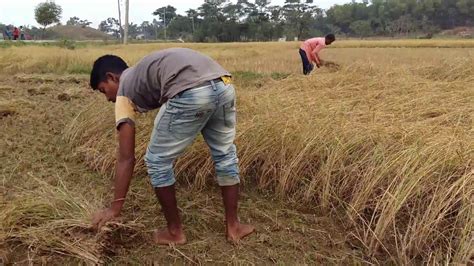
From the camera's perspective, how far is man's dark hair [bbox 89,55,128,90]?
2.23m

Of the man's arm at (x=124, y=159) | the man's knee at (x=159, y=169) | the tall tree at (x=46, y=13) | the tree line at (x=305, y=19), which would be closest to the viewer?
the man's arm at (x=124, y=159)

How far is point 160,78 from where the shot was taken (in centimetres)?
214

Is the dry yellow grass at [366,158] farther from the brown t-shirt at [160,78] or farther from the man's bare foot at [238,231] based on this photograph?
the brown t-shirt at [160,78]

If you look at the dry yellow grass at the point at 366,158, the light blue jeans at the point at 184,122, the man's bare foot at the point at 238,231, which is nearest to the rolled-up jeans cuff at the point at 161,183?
the light blue jeans at the point at 184,122

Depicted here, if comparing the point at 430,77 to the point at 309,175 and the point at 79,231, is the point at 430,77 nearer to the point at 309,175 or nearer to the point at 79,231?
the point at 309,175

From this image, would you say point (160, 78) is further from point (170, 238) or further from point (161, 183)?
point (170, 238)

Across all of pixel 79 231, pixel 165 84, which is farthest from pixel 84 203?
pixel 165 84

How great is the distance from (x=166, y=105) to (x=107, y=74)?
0.35m

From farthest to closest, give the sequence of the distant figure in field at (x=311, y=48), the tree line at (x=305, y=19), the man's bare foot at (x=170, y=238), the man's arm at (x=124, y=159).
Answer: the tree line at (x=305, y=19)
the distant figure in field at (x=311, y=48)
the man's bare foot at (x=170, y=238)
the man's arm at (x=124, y=159)

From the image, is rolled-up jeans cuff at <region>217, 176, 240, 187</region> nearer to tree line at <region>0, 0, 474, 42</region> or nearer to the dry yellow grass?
the dry yellow grass

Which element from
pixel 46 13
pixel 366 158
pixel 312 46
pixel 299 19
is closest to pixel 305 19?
pixel 299 19

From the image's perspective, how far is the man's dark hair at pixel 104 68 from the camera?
2.23m

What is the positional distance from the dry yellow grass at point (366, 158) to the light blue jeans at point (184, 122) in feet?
2.77

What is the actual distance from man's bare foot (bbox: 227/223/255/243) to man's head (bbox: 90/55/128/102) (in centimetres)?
91
